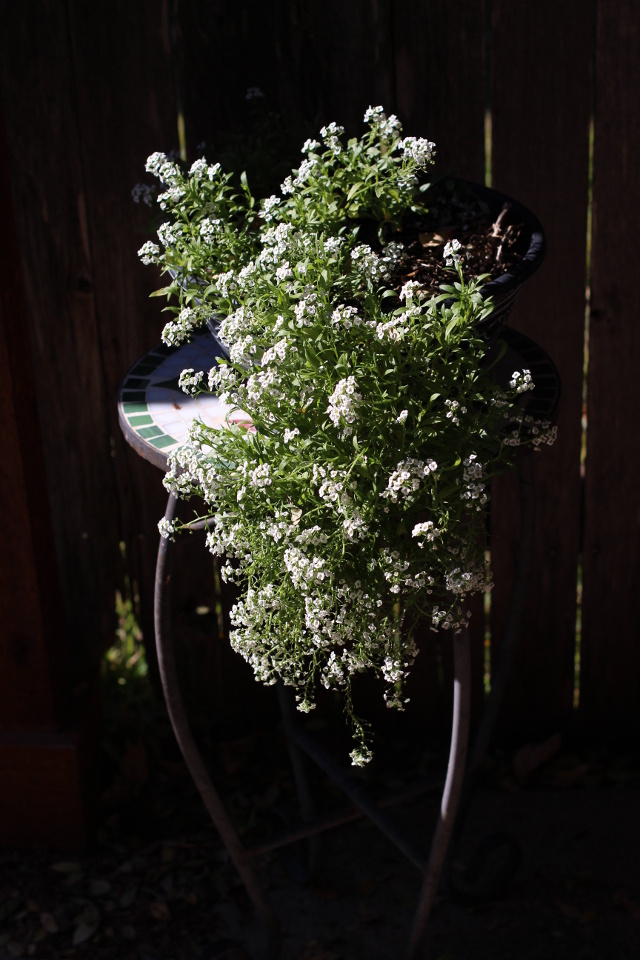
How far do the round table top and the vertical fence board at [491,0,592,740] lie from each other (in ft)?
1.26

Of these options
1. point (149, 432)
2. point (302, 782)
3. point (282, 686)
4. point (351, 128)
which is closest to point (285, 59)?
point (351, 128)

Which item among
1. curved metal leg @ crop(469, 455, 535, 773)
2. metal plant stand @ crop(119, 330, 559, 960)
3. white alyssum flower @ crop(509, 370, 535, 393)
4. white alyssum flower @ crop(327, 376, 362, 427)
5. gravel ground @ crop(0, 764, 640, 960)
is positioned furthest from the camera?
gravel ground @ crop(0, 764, 640, 960)

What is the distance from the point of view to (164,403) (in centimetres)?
170

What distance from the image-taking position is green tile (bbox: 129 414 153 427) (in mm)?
1627

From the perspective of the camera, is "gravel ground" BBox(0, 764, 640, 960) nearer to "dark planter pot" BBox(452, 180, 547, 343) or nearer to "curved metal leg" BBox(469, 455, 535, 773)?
"curved metal leg" BBox(469, 455, 535, 773)

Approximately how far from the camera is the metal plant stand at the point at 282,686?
162 centimetres

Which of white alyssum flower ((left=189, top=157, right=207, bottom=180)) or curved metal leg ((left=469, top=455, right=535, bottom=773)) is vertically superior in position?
white alyssum flower ((left=189, top=157, right=207, bottom=180))

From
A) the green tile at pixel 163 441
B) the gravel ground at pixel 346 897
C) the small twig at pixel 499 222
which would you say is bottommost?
the gravel ground at pixel 346 897

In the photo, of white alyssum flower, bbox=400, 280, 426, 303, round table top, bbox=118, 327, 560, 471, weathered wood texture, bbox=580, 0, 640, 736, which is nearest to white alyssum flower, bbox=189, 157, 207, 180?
round table top, bbox=118, 327, 560, 471

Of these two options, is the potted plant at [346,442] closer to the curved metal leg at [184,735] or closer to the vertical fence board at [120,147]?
the curved metal leg at [184,735]

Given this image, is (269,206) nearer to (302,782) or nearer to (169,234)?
(169,234)

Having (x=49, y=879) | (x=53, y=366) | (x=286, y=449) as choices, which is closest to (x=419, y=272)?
(x=286, y=449)

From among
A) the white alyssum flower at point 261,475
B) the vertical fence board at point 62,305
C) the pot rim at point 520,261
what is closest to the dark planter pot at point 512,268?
the pot rim at point 520,261

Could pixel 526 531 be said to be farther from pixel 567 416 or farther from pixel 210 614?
pixel 210 614
